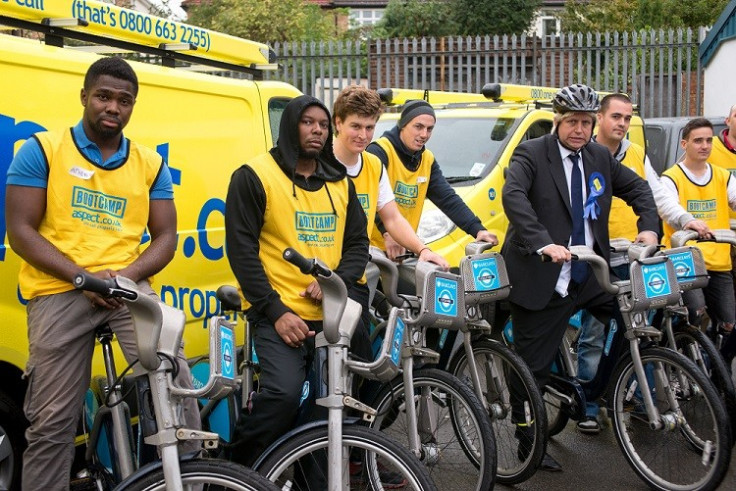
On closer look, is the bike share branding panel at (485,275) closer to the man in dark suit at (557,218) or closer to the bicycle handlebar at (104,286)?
the man in dark suit at (557,218)

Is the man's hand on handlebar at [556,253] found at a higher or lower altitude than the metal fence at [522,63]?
lower

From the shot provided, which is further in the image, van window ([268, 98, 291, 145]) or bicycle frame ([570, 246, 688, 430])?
van window ([268, 98, 291, 145])

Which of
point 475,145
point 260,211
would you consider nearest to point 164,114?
point 260,211

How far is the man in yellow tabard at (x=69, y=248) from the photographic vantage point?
3795 mm

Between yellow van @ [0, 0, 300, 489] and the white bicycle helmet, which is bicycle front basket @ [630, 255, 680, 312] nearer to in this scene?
the white bicycle helmet

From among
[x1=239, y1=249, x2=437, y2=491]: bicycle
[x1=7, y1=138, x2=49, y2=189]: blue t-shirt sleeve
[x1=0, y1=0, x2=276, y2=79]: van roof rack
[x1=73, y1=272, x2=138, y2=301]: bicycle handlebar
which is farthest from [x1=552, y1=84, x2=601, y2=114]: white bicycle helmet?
[x1=73, y1=272, x2=138, y2=301]: bicycle handlebar

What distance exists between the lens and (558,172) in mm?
5359

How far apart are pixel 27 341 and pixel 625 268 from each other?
343 cm

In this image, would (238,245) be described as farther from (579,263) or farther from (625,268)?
(625,268)

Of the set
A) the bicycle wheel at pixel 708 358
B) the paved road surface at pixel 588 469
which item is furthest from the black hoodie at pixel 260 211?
the bicycle wheel at pixel 708 358

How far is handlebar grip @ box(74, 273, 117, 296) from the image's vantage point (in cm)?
312

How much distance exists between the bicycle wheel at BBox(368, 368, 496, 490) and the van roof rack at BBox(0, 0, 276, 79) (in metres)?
2.12

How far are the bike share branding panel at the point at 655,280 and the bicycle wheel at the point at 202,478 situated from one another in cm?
268

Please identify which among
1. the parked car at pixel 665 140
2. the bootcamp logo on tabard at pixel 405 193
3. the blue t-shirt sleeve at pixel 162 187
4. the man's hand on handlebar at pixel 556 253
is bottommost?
the man's hand on handlebar at pixel 556 253
